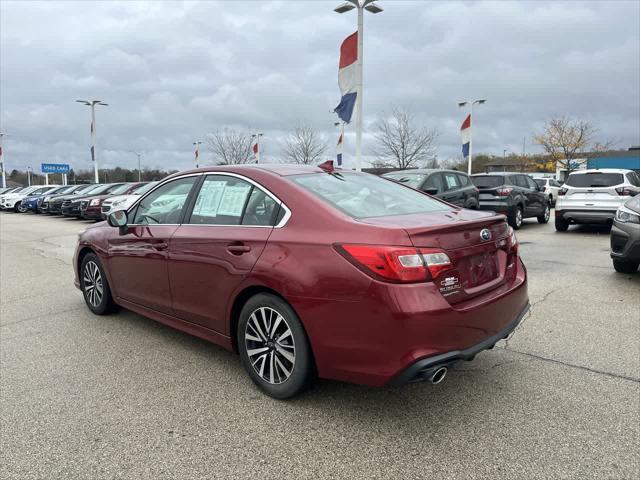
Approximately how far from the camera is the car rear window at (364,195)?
330 cm

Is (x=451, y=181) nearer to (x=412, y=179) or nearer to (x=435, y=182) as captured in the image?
(x=435, y=182)

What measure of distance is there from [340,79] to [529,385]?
12218 millimetres

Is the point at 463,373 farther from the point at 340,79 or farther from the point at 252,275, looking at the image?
the point at 340,79

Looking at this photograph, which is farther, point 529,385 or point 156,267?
point 156,267

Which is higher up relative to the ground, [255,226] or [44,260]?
[255,226]

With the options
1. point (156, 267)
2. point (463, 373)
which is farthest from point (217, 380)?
point (463, 373)

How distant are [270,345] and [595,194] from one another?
453 inches

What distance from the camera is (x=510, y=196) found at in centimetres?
1322

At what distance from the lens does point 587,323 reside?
191 inches

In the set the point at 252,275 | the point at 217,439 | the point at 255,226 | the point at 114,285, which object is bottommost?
the point at 217,439

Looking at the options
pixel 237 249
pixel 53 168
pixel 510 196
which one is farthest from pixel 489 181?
pixel 53 168

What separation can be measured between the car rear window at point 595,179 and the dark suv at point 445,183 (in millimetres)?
2626

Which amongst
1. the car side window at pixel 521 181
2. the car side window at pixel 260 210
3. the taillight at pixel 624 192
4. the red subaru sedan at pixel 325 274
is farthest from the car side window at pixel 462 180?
the car side window at pixel 260 210

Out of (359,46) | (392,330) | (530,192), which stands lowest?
(392,330)
